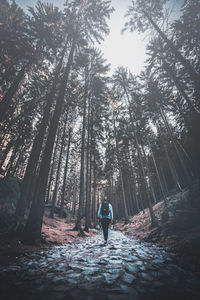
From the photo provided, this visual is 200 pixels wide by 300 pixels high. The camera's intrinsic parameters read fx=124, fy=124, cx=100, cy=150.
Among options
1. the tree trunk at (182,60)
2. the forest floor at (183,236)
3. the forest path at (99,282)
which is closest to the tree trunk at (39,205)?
the forest path at (99,282)

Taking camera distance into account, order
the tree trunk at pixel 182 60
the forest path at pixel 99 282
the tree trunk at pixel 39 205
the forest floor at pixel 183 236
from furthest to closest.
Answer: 1. the tree trunk at pixel 182 60
2. the tree trunk at pixel 39 205
3. the forest floor at pixel 183 236
4. the forest path at pixel 99 282

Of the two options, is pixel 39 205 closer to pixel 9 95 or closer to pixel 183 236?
pixel 183 236

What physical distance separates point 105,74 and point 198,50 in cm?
962

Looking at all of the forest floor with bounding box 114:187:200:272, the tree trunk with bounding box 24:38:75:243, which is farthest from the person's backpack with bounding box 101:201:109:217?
the tree trunk with bounding box 24:38:75:243

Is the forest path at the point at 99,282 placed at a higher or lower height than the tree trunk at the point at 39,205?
lower

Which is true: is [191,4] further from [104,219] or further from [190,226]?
[104,219]

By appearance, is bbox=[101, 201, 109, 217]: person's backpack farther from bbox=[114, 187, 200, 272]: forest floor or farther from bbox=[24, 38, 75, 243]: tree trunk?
bbox=[24, 38, 75, 243]: tree trunk

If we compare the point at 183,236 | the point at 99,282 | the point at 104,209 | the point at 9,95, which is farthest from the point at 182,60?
the point at 9,95

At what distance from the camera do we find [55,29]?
37.8 ft

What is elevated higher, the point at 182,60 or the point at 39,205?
the point at 182,60

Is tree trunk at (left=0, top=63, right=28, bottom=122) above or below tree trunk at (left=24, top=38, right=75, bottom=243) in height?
above

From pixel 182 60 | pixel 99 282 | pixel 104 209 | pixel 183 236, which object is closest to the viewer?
pixel 99 282

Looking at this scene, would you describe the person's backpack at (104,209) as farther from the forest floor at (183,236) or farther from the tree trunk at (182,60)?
the tree trunk at (182,60)

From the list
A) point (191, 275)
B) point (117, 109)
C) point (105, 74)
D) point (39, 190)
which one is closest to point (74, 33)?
point (105, 74)
